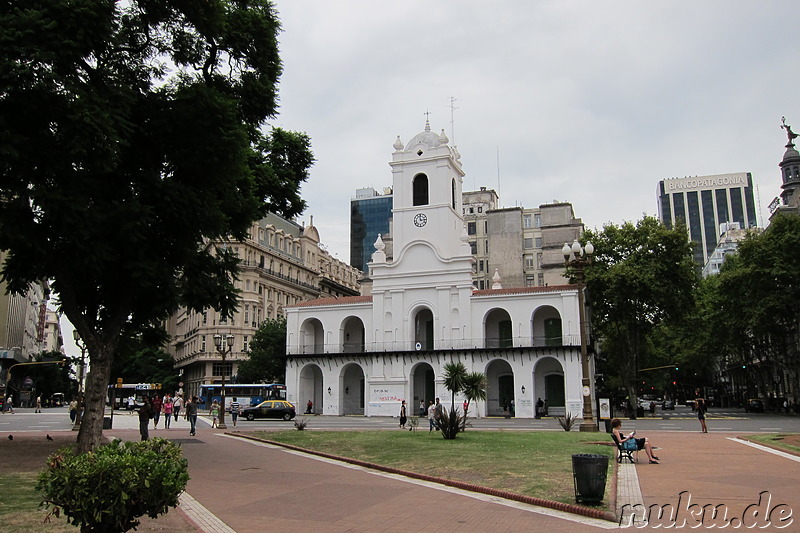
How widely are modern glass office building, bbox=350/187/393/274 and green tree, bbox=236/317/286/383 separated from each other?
59.6 meters

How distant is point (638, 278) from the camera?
1781 inches

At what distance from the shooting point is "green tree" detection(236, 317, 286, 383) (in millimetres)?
61812

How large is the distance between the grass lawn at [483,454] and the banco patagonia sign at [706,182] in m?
182

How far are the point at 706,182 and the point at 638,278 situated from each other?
6329 inches

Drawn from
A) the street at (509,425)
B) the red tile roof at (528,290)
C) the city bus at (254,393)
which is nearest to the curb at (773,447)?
the street at (509,425)

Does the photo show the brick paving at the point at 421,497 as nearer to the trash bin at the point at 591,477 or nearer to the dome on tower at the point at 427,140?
the trash bin at the point at 591,477

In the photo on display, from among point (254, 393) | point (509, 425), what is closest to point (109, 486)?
point (509, 425)

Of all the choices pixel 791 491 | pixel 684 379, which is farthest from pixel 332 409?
pixel 684 379

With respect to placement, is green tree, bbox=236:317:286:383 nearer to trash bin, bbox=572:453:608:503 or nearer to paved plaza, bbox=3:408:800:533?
paved plaza, bbox=3:408:800:533

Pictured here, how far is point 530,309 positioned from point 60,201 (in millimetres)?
38152

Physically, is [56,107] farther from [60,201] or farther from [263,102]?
[263,102]

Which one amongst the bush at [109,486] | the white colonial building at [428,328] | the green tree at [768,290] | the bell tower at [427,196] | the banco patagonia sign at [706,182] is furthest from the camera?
the banco patagonia sign at [706,182]

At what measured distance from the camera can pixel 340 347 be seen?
5334cm

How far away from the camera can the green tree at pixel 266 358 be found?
61.8 metres
